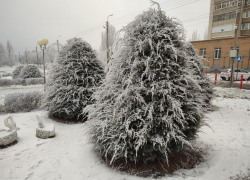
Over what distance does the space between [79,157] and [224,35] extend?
36.6 metres

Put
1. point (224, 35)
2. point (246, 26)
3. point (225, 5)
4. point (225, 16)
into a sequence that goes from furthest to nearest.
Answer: point (224, 35) → point (225, 16) → point (225, 5) → point (246, 26)

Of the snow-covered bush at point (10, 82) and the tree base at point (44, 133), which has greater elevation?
the snow-covered bush at point (10, 82)

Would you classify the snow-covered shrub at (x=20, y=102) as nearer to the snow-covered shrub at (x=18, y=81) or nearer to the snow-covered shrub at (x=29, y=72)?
the snow-covered shrub at (x=18, y=81)

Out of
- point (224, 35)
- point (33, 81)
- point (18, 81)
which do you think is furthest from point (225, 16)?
point (18, 81)

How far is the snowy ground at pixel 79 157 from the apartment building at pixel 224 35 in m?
23.4

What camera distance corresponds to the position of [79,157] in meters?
3.12

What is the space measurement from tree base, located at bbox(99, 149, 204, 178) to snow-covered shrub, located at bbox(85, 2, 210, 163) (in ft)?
0.70

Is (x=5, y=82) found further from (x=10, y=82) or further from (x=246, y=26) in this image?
(x=246, y=26)

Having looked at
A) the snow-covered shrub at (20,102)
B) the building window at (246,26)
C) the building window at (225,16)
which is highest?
the building window at (225,16)

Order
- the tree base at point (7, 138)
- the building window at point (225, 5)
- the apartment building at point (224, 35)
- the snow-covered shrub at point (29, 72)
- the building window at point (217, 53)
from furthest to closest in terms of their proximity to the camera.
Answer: the building window at point (225, 5) < the building window at point (217, 53) < the apartment building at point (224, 35) < the snow-covered shrub at point (29, 72) < the tree base at point (7, 138)

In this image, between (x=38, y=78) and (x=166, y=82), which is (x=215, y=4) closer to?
(x=38, y=78)

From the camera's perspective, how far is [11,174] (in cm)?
255

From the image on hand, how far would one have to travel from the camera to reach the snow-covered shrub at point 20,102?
6.09 m

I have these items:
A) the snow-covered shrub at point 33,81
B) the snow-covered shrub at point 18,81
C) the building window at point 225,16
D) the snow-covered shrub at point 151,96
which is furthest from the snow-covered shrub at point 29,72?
the building window at point 225,16
